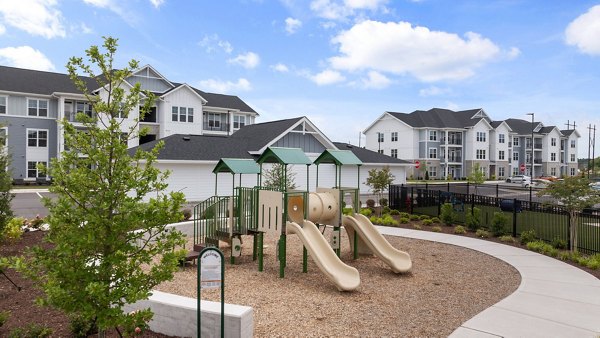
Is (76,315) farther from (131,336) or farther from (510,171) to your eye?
(510,171)

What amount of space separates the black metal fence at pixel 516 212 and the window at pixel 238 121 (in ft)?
101

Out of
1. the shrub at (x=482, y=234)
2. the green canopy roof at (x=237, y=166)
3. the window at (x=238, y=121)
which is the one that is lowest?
the shrub at (x=482, y=234)

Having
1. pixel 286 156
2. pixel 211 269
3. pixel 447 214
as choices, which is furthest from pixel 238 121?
pixel 211 269

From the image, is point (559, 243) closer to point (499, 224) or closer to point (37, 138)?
point (499, 224)

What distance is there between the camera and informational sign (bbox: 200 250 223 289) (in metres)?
5.52

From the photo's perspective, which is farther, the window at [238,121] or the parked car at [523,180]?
the parked car at [523,180]

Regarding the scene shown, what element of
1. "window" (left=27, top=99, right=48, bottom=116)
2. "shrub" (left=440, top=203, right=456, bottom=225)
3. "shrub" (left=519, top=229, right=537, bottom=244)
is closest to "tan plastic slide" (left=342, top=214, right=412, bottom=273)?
"shrub" (left=519, top=229, right=537, bottom=244)

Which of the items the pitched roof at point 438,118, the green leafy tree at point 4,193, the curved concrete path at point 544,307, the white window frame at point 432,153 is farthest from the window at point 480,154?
the green leafy tree at point 4,193

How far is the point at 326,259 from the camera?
9.65 meters

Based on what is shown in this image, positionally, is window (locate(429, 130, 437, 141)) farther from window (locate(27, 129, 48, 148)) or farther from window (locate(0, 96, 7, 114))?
window (locate(0, 96, 7, 114))

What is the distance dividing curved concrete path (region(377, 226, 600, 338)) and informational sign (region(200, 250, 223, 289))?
3788 mm

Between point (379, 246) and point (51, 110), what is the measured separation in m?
41.2

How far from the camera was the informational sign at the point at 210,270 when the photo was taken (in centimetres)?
552

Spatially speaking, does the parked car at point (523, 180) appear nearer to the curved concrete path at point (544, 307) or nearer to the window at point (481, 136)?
the window at point (481, 136)
